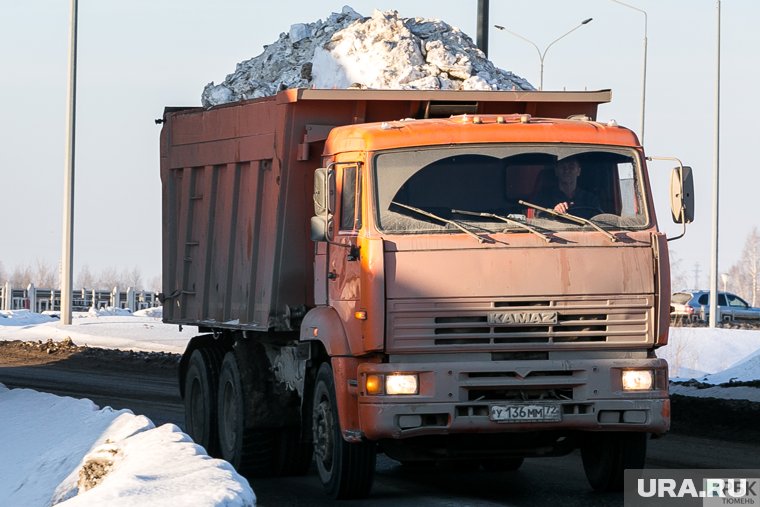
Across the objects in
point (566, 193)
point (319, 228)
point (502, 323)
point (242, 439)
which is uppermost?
point (566, 193)

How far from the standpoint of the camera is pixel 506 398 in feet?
36.3

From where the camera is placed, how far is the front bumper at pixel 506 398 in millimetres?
10930

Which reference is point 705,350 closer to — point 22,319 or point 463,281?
point 22,319

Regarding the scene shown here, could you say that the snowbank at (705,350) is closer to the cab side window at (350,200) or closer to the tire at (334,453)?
the tire at (334,453)

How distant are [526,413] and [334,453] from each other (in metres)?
1.65

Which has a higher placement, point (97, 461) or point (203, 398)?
point (203, 398)

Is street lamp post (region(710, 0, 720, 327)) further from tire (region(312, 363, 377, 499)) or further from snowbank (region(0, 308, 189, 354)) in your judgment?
tire (region(312, 363, 377, 499))

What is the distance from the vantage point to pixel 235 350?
14.6m

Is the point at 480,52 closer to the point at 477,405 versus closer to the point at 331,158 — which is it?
the point at 331,158

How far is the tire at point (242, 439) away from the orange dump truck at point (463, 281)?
3.84ft

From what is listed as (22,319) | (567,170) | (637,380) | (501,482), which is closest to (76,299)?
(22,319)

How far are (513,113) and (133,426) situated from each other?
4.24m

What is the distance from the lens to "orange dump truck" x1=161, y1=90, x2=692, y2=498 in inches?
434

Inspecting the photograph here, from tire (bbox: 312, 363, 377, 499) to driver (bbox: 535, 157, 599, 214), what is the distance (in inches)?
84.0
